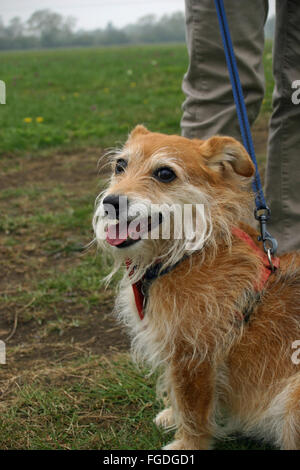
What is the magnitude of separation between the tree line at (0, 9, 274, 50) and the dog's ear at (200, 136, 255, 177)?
3222cm

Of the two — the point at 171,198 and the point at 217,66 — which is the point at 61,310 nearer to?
the point at 171,198

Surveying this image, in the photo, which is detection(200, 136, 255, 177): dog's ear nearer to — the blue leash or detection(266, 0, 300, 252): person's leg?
the blue leash

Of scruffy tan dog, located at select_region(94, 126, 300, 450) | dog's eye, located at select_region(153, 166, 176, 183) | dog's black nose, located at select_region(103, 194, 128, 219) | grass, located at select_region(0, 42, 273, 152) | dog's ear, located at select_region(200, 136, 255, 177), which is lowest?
scruffy tan dog, located at select_region(94, 126, 300, 450)

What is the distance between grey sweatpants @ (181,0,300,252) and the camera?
3.05 metres

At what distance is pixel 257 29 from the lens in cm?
312

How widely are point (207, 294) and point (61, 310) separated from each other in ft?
5.81

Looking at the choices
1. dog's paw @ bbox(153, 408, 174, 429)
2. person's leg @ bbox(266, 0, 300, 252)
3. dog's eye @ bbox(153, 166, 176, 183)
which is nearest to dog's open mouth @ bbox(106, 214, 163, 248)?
dog's eye @ bbox(153, 166, 176, 183)

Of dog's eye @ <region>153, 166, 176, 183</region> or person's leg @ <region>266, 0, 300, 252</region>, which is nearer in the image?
dog's eye @ <region>153, 166, 176, 183</region>

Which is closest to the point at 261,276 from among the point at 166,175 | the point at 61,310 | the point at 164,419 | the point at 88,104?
the point at 166,175

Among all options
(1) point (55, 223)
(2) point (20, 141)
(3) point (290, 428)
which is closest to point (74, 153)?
(2) point (20, 141)

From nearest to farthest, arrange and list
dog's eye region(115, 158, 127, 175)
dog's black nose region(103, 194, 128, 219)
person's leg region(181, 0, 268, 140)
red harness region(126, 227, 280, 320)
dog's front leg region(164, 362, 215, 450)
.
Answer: dog's black nose region(103, 194, 128, 219) → dog's front leg region(164, 362, 215, 450) → red harness region(126, 227, 280, 320) → dog's eye region(115, 158, 127, 175) → person's leg region(181, 0, 268, 140)

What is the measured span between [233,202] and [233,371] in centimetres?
76

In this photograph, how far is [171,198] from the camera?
227cm
